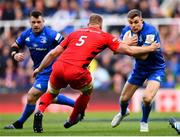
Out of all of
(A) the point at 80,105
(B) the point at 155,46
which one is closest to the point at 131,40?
(B) the point at 155,46

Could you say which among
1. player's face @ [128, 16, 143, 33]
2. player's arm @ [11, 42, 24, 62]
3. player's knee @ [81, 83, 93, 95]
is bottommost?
player's knee @ [81, 83, 93, 95]

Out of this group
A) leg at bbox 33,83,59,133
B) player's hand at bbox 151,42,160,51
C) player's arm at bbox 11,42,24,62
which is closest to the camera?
leg at bbox 33,83,59,133

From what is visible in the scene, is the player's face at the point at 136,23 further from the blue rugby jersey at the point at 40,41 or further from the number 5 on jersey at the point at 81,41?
the blue rugby jersey at the point at 40,41

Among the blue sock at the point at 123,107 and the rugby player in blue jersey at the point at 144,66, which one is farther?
the blue sock at the point at 123,107

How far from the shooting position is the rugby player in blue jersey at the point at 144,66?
13.7 meters

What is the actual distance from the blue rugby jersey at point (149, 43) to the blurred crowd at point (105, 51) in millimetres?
8887

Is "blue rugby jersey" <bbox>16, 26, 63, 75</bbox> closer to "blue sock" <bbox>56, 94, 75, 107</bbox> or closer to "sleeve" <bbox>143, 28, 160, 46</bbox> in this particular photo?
"blue sock" <bbox>56, 94, 75, 107</bbox>

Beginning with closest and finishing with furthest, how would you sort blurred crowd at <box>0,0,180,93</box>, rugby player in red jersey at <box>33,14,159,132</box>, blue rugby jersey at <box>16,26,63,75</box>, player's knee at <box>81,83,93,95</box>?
1. rugby player in red jersey at <box>33,14,159,132</box>
2. player's knee at <box>81,83,93,95</box>
3. blue rugby jersey at <box>16,26,63,75</box>
4. blurred crowd at <box>0,0,180,93</box>

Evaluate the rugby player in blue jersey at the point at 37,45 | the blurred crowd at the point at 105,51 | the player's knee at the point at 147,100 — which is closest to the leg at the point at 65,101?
the rugby player in blue jersey at the point at 37,45

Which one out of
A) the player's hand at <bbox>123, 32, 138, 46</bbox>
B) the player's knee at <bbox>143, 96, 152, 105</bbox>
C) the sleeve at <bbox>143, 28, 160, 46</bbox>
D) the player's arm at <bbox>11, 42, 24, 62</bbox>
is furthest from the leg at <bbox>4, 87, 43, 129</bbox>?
the sleeve at <bbox>143, 28, 160, 46</bbox>

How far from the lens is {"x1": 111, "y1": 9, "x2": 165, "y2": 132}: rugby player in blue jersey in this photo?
45.0 feet

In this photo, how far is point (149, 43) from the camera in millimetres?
13680

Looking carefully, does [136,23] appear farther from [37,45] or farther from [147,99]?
[37,45]

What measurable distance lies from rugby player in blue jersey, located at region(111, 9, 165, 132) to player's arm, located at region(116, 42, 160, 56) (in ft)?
0.69
